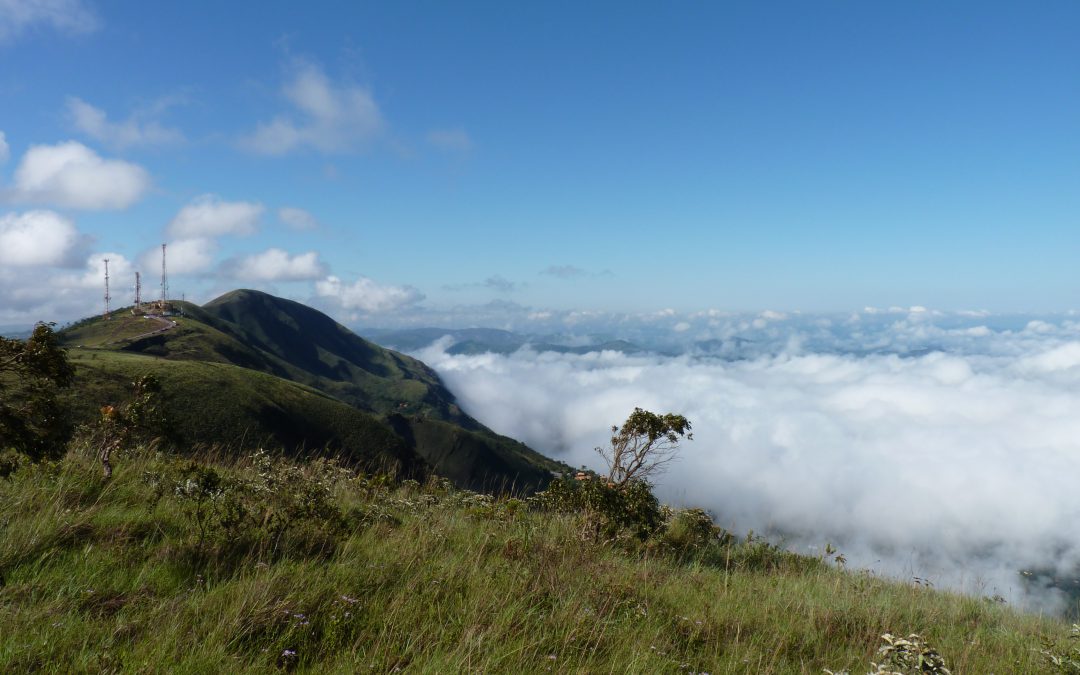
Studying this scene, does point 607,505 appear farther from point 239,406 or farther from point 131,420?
point 239,406

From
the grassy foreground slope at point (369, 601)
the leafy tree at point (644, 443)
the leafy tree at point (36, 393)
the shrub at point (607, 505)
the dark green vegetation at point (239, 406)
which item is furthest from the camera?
the dark green vegetation at point (239, 406)

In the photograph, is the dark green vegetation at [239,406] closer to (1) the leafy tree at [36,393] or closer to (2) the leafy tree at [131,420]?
(2) the leafy tree at [131,420]

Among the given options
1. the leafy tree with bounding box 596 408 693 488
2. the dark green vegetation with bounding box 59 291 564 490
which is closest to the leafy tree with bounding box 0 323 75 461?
the leafy tree with bounding box 596 408 693 488

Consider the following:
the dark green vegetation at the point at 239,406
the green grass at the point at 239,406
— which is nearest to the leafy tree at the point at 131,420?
the dark green vegetation at the point at 239,406

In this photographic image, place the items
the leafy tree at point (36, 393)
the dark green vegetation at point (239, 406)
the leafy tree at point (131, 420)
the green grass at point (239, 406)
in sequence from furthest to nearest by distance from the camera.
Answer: the dark green vegetation at point (239, 406), the green grass at point (239, 406), the leafy tree at point (131, 420), the leafy tree at point (36, 393)

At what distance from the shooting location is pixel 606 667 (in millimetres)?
3830

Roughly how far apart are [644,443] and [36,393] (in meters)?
11.7

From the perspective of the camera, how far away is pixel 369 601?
4.41 m

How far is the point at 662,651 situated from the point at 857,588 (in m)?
4.84

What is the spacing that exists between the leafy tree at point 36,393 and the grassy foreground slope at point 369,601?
559 millimetres

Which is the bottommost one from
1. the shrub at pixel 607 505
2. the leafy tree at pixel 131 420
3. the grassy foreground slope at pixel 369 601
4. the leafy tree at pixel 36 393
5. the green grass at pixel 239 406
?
the green grass at pixel 239 406

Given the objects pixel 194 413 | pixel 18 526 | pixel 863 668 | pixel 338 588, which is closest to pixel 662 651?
pixel 863 668

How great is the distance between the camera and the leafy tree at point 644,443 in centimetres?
1312

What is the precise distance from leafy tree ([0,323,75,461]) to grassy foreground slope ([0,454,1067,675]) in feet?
1.83
